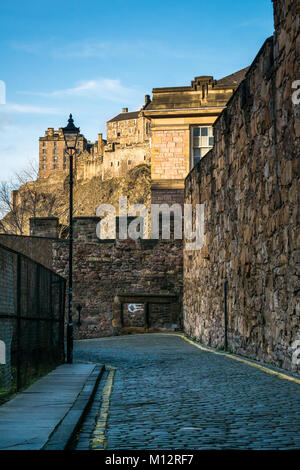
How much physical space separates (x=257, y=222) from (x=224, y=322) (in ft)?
13.1

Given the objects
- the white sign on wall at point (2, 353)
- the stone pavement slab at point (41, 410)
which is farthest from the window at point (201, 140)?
the white sign on wall at point (2, 353)

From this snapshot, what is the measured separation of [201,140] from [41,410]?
73.5ft

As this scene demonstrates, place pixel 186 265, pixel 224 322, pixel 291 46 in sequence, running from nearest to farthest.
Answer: pixel 291 46
pixel 224 322
pixel 186 265

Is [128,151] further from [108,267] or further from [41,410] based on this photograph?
[41,410]

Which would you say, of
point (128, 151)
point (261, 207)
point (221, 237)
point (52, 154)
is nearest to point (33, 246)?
point (221, 237)

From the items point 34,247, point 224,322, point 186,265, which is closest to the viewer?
point 224,322

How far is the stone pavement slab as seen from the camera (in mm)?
5129

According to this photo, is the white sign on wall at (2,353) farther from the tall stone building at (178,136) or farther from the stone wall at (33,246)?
the tall stone building at (178,136)

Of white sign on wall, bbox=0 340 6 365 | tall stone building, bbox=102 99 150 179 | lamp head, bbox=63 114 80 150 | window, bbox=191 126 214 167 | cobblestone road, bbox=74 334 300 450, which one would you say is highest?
tall stone building, bbox=102 99 150 179

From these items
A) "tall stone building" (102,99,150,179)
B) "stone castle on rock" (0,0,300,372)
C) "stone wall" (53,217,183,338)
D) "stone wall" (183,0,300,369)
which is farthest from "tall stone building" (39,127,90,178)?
"stone wall" (183,0,300,369)

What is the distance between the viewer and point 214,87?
28.6m

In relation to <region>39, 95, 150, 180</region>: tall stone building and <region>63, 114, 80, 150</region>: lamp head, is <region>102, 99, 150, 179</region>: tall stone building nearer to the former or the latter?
<region>39, 95, 150, 180</region>: tall stone building
